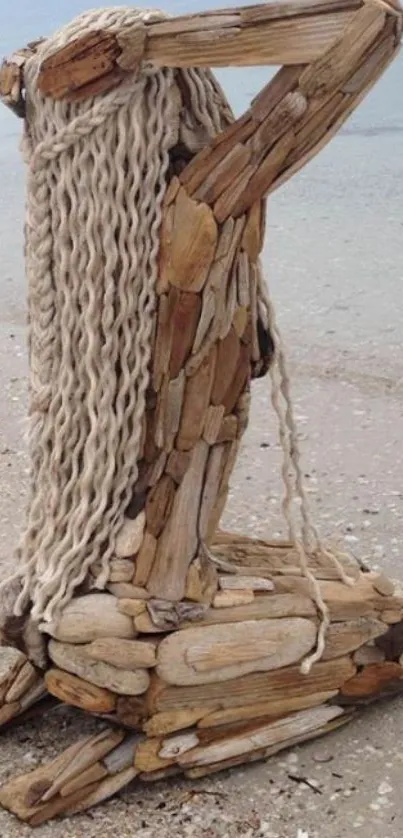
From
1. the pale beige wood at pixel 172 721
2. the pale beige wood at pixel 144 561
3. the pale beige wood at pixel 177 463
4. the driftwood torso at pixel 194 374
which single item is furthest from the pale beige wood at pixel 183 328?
the pale beige wood at pixel 172 721

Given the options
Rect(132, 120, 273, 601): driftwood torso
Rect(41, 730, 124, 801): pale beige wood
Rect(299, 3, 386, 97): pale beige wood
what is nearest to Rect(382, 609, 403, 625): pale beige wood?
Rect(132, 120, 273, 601): driftwood torso

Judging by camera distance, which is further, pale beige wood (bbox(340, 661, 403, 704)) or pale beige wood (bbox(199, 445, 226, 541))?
pale beige wood (bbox(340, 661, 403, 704))

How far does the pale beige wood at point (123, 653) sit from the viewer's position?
1616mm

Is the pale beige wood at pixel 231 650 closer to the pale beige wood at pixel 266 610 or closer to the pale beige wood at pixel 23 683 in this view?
the pale beige wood at pixel 266 610

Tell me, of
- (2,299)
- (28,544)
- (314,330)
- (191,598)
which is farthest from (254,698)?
(2,299)

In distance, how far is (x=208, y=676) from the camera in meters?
1.67

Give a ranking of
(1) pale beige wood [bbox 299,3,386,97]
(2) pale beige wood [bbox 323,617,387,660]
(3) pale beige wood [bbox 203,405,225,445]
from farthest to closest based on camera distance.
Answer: (2) pale beige wood [bbox 323,617,387,660] → (3) pale beige wood [bbox 203,405,225,445] → (1) pale beige wood [bbox 299,3,386,97]

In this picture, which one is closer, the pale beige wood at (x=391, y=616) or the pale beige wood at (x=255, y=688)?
the pale beige wood at (x=255, y=688)

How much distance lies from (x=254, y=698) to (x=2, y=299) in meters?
2.45

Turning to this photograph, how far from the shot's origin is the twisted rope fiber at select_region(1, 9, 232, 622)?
153cm

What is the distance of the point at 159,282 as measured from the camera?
5.15 feet

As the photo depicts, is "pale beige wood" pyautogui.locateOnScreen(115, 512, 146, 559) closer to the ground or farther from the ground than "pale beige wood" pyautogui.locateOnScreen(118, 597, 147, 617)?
farther from the ground

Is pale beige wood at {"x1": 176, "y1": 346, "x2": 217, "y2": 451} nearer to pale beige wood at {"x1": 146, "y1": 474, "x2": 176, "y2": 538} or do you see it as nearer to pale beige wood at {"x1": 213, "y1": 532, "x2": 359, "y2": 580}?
pale beige wood at {"x1": 146, "y1": 474, "x2": 176, "y2": 538}

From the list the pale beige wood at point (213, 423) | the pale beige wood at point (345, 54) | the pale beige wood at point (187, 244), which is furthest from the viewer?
the pale beige wood at point (213, 423)
